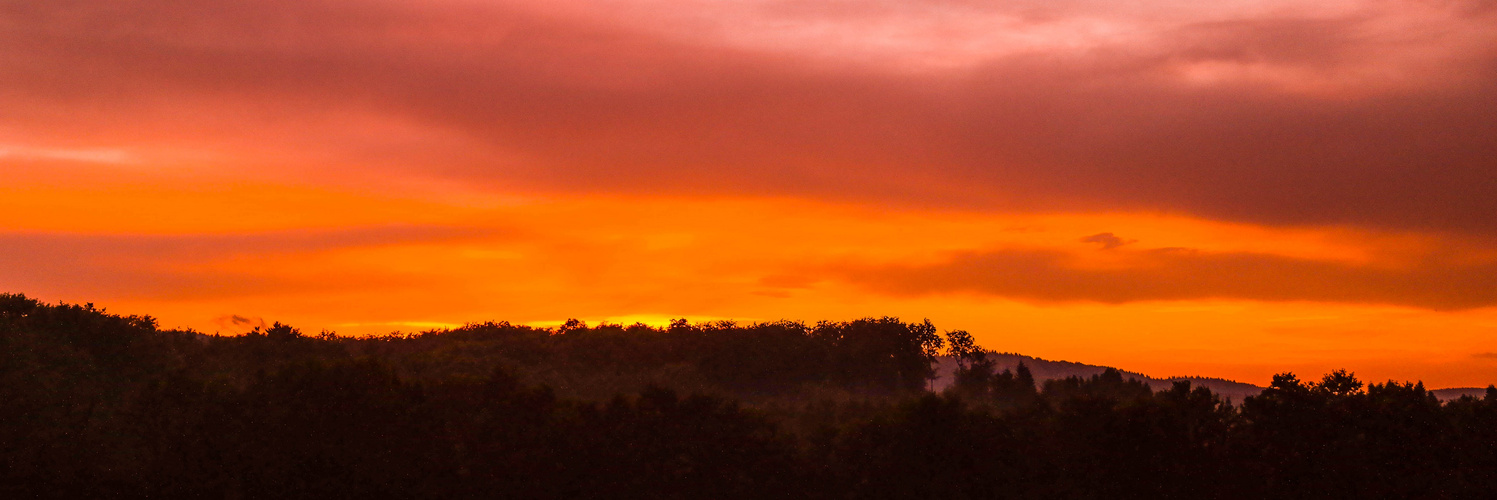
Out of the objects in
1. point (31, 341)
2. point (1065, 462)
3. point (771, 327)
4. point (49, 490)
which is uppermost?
point (771, 327)

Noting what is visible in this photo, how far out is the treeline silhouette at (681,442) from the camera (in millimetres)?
26359

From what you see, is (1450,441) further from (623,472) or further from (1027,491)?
(623,472)

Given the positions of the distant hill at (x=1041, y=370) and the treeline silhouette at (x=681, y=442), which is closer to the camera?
the treeline silhouette at (x=681, y=442)

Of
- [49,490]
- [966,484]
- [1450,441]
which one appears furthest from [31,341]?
[1450,441]

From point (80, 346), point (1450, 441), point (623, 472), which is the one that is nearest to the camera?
point (1450, 441)

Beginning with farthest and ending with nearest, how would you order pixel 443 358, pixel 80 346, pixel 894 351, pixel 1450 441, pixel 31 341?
pixel 894 351 → pixel 443 358 → pixel 80 346 → pixel 31 341 → pixel 1450 441

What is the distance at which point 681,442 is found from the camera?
28500 millimetres

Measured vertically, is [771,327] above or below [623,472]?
above

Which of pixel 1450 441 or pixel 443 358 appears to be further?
pixel 443 358

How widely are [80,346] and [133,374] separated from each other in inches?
72.5

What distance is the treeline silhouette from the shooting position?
26359 millimetres

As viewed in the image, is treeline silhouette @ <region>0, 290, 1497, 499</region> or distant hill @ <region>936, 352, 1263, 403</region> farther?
distant hill @ <region>936, 352, 1263, 403</region>

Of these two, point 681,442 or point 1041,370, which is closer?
point 681,442

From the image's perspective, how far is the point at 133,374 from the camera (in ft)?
126
